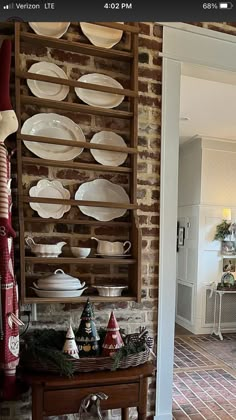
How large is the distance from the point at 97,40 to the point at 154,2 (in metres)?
1.23

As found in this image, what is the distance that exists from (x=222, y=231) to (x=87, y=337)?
3.52 m

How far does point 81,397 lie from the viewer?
1.57 m

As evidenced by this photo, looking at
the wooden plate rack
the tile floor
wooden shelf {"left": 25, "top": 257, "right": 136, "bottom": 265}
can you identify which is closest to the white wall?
the tile floor

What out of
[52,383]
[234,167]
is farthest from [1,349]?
[234,167]

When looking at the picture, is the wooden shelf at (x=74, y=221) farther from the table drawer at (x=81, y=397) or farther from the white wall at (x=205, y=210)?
the white wall at (x=205, y=210)

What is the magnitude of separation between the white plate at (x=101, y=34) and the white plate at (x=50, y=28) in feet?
0.41

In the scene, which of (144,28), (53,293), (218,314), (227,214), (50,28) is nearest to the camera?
(53,293)

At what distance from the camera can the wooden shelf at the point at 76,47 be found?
72.9 inches

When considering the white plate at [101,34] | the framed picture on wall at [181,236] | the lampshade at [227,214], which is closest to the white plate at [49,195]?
the white plate at [101,34]

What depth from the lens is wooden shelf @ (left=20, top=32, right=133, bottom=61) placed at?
1853 millimetres

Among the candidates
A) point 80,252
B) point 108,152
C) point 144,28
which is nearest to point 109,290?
point 80,252

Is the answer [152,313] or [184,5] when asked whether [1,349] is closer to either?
[152,313]

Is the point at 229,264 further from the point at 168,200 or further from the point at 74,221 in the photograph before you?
the point at 74,221

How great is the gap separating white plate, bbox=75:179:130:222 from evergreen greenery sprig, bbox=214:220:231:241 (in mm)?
3099
